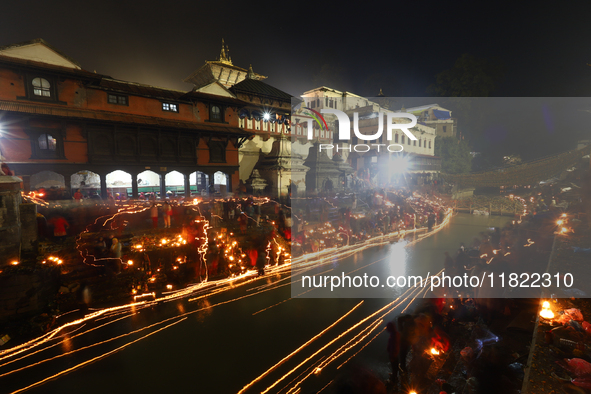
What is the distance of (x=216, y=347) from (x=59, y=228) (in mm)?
9234

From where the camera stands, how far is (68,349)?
679cm

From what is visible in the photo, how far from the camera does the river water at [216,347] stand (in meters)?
5.71

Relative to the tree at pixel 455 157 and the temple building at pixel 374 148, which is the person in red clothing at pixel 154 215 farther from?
the tree at pixel 455 157

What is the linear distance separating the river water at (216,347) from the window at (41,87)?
16.1m

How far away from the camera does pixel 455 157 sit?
31094 mm

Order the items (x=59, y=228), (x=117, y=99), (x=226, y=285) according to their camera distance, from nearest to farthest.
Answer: (x=226, y=285) → (x=59, y=228) → (x=117, y=99)

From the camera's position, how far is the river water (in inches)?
225

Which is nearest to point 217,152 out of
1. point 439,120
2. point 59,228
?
point 59,228

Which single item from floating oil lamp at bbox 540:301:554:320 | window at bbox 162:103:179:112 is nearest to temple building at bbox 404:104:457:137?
window at bbox 162:103:179:112

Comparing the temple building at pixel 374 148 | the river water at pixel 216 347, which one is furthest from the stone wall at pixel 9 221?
the temple building at pixel 374 148

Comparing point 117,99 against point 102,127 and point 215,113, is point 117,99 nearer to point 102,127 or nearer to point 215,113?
point 102,127

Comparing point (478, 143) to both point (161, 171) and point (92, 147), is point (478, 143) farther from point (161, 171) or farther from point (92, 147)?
point (92, 147)

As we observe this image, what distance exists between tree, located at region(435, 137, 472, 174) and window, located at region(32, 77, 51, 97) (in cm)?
3522

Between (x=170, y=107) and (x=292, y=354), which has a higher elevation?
(x=170, y=107)
